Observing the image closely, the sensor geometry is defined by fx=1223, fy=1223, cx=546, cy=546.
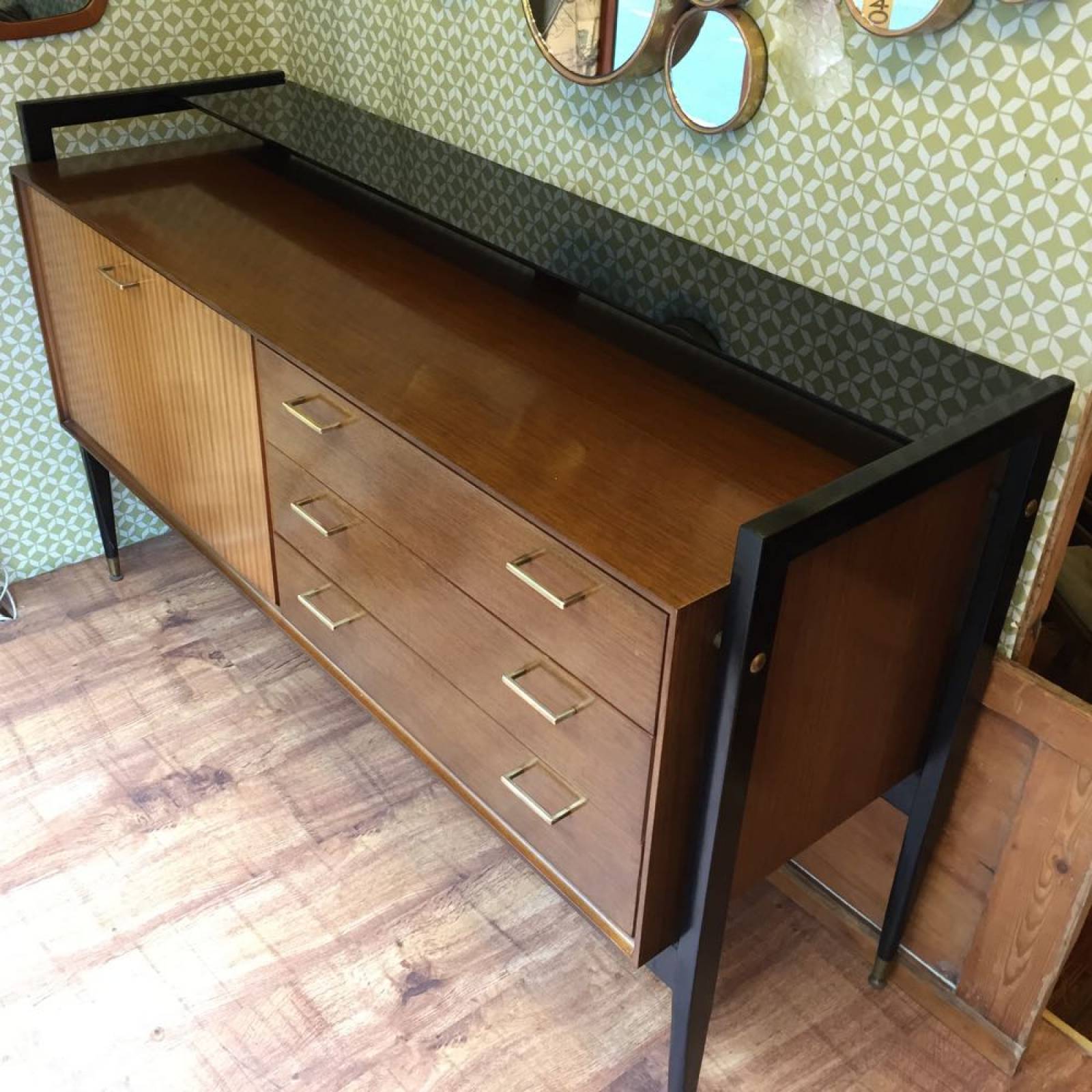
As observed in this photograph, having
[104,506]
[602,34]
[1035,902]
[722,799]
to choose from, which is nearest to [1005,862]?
[1035,902]

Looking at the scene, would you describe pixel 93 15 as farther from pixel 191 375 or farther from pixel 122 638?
pixel 122 638

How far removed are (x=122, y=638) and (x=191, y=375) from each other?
708 mm

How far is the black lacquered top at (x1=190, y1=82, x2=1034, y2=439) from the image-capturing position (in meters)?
1.25

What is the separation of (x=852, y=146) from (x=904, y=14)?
0.16 m

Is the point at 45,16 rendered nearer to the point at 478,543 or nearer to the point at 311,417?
the point at 311,417

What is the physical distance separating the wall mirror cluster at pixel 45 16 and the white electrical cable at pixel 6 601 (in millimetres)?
942

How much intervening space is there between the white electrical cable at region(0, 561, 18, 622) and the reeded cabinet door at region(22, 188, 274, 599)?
381 mm

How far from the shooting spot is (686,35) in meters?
1.45

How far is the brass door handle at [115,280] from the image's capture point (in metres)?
1.73

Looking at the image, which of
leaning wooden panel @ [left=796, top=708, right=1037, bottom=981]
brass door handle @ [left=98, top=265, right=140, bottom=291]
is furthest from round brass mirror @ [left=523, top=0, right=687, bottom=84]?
leaning wooden panel @ [left=796, top=708, right=1037, bottom=981]

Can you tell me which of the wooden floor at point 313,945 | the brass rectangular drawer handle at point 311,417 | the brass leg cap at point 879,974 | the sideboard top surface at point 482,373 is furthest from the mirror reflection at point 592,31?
the brass leg cap at point 879,974

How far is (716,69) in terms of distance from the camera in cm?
144

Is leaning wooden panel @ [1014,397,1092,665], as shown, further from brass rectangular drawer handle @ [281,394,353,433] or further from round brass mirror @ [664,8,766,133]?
brass rectangular drawer handle @ [281,394,353,433]

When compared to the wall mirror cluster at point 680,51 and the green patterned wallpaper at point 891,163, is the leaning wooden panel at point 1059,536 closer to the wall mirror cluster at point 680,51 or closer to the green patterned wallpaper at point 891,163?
the green patterned wallpaper at point 891,163
